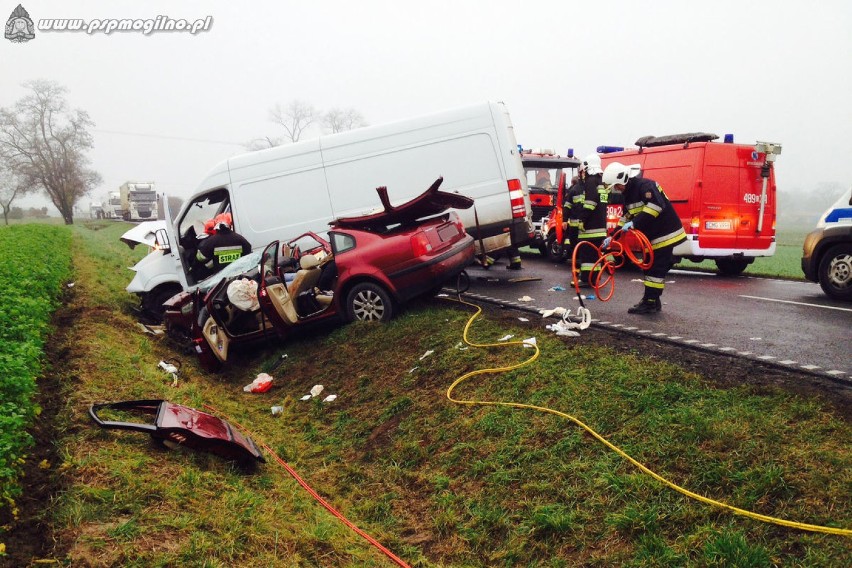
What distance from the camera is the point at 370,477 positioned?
448cm

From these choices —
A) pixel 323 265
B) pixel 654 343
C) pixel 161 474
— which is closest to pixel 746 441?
pixel 654 343

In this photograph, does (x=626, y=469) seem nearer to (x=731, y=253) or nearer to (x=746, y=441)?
(x=746, y=441)

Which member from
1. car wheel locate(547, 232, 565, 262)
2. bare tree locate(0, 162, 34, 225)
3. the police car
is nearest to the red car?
the police car

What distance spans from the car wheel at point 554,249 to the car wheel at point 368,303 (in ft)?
23.0

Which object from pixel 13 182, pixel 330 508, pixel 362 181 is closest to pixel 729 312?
pixel 330 508

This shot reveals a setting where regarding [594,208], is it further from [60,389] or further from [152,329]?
[152,329]

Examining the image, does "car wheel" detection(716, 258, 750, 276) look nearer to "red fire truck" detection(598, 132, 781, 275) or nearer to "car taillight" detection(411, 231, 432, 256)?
"red fire truck" detection(598, 132, 781, 275)

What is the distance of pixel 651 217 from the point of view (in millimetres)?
6688

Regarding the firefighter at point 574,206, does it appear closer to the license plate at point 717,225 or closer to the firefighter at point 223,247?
the license plate at point 717,225

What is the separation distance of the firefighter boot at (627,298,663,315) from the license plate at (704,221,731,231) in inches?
185

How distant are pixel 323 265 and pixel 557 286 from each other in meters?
4.04

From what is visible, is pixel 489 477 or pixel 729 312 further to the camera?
pixel 729 312

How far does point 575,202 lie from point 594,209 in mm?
946

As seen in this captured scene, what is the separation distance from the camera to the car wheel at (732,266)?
11445 millimetres
